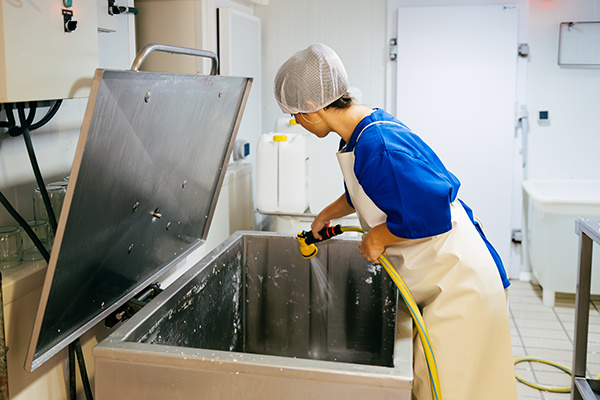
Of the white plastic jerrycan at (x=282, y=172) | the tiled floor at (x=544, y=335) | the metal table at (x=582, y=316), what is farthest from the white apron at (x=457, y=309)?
the white plastic jerrycan at (x=282, y=172)

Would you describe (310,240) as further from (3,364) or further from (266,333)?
(3,364)

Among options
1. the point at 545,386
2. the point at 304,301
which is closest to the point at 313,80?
the point at 304,301

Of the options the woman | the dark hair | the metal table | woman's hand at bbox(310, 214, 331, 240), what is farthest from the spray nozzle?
the metal table

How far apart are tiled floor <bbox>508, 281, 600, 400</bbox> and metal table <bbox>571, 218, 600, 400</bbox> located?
0.40 meters

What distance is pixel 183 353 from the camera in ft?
4.01

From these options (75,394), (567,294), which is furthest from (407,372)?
(567,294)

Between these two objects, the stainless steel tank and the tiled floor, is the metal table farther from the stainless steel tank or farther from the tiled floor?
the stainless steel tank

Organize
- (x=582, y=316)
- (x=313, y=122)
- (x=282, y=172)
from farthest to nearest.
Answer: (x=282, y=172), (x=582, y=316), (x=313, y=122)

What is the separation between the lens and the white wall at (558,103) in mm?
3924

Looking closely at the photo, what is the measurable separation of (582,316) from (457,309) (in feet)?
3.45

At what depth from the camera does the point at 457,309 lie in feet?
4.97

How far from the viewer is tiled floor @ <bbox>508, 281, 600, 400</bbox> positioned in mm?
2807

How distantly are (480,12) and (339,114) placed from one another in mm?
2689

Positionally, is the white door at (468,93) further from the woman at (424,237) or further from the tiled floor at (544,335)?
the woman at (424,237)
